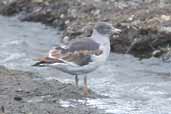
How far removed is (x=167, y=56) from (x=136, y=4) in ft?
12.3

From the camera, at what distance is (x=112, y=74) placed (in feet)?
43.5

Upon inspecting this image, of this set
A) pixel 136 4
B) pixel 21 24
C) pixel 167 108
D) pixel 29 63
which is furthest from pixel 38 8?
pixel 167 108

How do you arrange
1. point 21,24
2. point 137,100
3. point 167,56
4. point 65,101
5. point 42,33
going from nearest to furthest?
point 65,101 < point 137,100 < point 167,56 < point 42,33 < point 21,24

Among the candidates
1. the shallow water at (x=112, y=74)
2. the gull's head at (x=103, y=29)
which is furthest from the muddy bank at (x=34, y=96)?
the gull's head at (x=103, y=29)

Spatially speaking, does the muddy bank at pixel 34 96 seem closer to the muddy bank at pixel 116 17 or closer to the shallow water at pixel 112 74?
the shallow water at pixel 112 74

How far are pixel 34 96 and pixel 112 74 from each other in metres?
3.17

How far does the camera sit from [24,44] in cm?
1620

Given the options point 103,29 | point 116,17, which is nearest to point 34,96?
point 103,29

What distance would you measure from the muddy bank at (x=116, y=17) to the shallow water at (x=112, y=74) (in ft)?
1.26

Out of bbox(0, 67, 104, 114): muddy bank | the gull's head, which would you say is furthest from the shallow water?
the gull's head

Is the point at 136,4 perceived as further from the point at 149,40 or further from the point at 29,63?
the point at 29,63

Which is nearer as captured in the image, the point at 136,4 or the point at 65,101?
the point at 65,101

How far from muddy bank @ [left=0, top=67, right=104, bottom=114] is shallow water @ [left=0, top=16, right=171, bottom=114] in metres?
0.27

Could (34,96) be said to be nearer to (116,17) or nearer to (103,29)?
(103,29)
